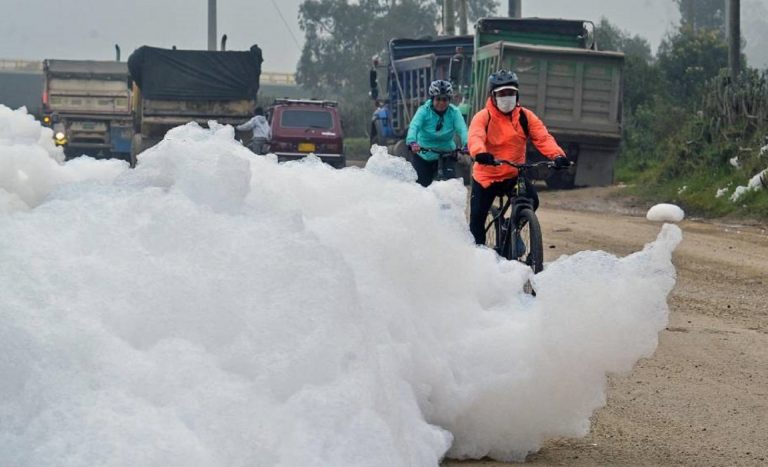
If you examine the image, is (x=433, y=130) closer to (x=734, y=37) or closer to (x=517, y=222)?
(x=517, y=222)

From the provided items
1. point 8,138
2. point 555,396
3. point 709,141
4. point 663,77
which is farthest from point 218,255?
point 663,77

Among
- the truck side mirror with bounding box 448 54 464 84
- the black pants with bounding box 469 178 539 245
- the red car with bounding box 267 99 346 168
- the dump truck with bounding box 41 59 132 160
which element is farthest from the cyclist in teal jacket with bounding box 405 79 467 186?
the dump truck with bounding box 41 59 132 160

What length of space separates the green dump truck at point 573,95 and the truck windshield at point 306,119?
4670mm

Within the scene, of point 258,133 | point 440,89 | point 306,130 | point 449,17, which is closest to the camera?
point 440,89

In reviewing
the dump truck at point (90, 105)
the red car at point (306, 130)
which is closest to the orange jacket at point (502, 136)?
the red car at point (306, 130)

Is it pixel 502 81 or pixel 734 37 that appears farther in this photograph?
pixel 734 37

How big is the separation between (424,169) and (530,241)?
2.76 meters

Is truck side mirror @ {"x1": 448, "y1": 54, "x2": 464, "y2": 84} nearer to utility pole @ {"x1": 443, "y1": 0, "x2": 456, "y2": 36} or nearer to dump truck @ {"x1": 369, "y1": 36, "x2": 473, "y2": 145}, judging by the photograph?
dump truck @ {"x1": 369, "y1": 36, "x2": 473, "y2": 145}

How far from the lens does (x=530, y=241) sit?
9.34 metres

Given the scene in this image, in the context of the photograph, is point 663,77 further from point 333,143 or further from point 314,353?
point 314,353

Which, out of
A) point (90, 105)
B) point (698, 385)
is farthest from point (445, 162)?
point (90, 105)

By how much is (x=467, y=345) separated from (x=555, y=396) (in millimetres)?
391

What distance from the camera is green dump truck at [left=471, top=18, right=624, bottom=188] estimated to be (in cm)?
2645

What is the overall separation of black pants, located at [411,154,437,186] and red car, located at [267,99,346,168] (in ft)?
59.5
